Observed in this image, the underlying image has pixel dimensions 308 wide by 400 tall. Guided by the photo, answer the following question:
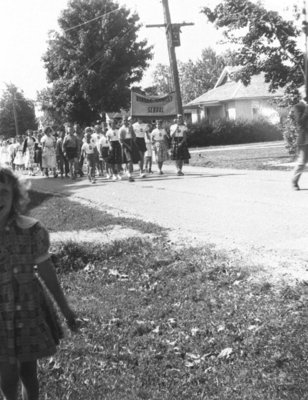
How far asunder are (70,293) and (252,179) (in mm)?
9437

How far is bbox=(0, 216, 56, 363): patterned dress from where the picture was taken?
10.6 feet

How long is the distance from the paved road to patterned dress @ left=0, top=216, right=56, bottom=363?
376 cm

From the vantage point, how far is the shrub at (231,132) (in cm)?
4581

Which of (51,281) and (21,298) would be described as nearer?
(21,298)

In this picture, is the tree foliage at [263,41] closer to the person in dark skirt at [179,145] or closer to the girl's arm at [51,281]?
the person in dark skirt at [179,145]

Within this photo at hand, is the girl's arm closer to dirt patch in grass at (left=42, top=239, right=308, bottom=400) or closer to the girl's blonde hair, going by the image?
the girl's blonde hair

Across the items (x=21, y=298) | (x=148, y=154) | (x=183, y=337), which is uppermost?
(x=21, y=298)

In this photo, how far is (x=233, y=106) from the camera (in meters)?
57.9

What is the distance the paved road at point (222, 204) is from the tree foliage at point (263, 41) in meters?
3.89

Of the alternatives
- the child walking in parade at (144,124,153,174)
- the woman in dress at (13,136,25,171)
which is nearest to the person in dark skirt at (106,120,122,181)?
the child walking in parade at (144,124,153,174)

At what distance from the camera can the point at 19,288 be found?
3264mm

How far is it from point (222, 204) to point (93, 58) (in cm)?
4445

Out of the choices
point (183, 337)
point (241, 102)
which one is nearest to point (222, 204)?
point (183, 337)

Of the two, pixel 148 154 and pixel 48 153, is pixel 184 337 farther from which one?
pixel 48 153
